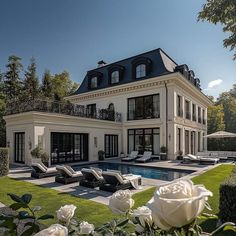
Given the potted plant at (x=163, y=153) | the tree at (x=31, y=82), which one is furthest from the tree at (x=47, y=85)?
the potted plant at (x=163, y=153)

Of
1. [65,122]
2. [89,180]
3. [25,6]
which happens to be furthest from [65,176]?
[25,6]

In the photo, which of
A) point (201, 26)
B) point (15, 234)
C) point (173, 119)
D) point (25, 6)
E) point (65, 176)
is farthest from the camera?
point (173, 119)

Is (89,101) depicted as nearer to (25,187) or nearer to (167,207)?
(25,187)

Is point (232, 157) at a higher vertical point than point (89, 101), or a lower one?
lower

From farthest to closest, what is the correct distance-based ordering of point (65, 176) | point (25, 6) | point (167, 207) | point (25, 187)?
point (25, 6), point (65, 176), point (25, 187), point (167, 207)

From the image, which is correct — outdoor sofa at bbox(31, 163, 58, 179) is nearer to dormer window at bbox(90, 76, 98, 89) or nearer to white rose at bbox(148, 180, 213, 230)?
white rose at bbox(148, 180, 213, 230)

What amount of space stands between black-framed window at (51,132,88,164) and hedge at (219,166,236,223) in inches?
566

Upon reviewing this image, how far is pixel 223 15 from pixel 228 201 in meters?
10.3

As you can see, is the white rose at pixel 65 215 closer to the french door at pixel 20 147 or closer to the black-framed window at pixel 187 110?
the french door at pixel 20 147

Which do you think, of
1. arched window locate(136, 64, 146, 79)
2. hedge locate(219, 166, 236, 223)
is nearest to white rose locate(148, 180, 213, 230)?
hedge locate(219, 166, 236, 223)

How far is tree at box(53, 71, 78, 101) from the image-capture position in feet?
125

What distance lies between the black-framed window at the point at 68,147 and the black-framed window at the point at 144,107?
591cm

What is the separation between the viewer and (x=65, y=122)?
58.9ft

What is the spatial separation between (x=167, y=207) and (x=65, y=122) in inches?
694
